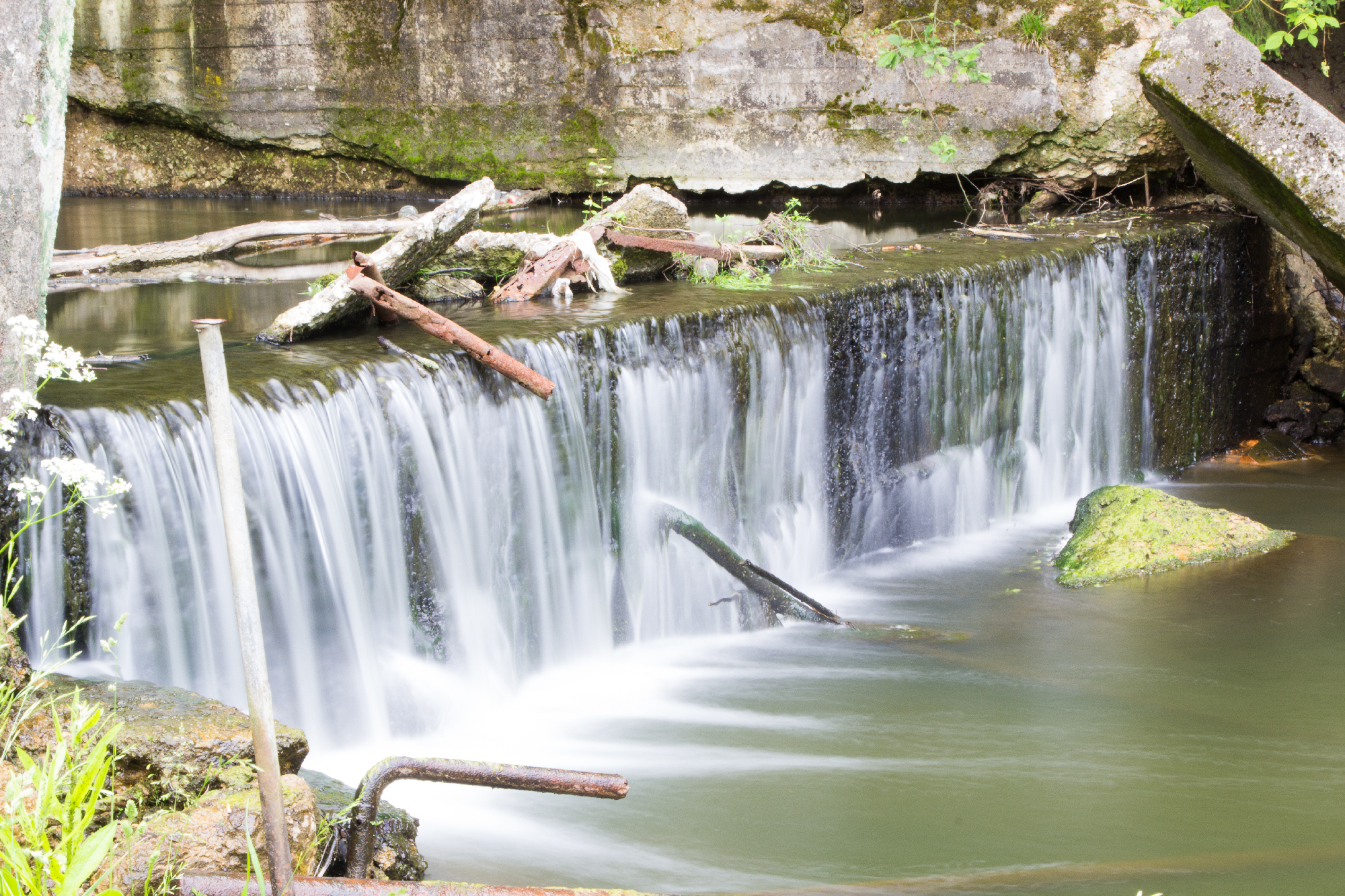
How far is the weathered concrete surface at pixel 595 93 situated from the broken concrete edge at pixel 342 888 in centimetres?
1043

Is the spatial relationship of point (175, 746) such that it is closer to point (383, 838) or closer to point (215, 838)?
point (215, 838)

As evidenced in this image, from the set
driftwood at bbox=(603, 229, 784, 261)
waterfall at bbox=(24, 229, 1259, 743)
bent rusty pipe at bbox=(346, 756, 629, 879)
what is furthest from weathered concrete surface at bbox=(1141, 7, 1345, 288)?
bent rusty pipe at bbox=(346, 756, 629, 879)

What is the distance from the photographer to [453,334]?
5.16 m

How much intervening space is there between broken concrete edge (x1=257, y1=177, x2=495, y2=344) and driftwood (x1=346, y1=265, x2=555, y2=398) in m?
0.10

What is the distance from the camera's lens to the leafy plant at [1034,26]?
36.7 feet

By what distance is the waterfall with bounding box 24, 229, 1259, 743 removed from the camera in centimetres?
421

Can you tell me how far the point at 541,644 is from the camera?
5.41 metres

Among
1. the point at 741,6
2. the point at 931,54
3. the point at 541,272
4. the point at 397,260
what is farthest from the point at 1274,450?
the point at 397,260

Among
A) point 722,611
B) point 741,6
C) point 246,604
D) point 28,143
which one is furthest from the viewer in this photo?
point 741,6

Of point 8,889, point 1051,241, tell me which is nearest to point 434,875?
point 8,889

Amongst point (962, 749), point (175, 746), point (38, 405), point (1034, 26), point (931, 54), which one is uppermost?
point (1034, 26)

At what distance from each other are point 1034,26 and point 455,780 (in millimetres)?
10420

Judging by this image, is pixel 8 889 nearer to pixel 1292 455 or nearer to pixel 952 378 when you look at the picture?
pixel 952 378

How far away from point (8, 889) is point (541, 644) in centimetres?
338
